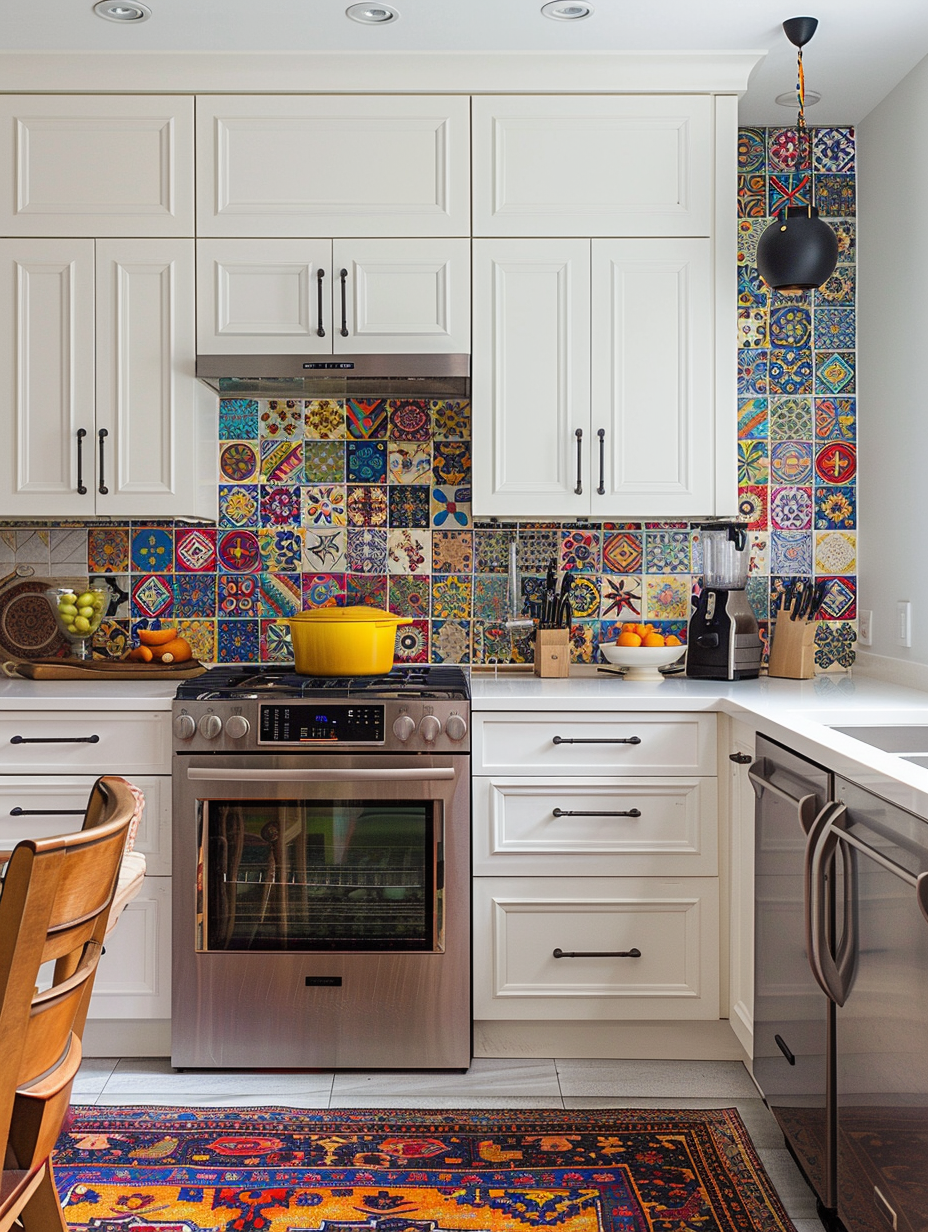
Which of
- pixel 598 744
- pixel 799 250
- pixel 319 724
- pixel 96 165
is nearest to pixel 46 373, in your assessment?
pixel 96 165

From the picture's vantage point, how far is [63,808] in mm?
2686

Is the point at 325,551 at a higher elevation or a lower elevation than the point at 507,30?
lower

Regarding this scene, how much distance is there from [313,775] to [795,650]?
1432mm

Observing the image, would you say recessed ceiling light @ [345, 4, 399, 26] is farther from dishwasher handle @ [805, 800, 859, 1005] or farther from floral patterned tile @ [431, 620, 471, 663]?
dishwasher handle @ [805, 800, 859, 1005]

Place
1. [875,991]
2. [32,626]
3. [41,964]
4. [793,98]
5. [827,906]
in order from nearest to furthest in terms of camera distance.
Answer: [41,964] < [875,991] < [827,906] < [793,98] < [32,626]

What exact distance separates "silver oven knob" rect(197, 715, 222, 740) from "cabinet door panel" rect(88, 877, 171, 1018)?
0.39m

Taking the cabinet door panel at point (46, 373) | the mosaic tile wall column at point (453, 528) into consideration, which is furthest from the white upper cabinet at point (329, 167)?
the mosaic tile wall column at point (453, 528)

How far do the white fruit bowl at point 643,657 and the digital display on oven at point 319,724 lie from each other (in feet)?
2.46

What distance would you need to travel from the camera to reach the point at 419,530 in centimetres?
328

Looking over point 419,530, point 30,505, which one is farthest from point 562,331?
point 30,505

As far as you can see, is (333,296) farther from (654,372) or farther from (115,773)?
(115,773)

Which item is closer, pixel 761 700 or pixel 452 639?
pixel 761 700

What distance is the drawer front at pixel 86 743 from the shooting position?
2674 mm

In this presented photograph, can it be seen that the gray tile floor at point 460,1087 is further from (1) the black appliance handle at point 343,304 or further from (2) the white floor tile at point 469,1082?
(1) the black appliance handle at point 343,304
